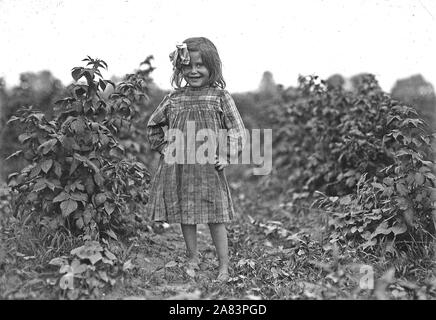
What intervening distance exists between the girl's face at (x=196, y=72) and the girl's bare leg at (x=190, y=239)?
1.00 m

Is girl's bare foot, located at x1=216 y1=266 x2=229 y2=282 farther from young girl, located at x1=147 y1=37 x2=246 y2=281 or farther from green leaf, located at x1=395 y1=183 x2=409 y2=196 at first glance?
green leaf, located at x1=395 y1=183 x2=409 y2=196

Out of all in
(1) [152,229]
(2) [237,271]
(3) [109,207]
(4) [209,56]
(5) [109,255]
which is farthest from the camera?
(1) [152,229]

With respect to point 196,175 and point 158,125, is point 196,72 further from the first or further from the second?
point 196,175

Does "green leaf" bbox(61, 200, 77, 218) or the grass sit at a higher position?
"green leaf" bbox(61, 200, 77, 218)

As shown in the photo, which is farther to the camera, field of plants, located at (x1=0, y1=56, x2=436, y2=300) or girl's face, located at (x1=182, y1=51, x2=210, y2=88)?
girl's face, located at (x1=182, y1=51, x2=210, y2=88)

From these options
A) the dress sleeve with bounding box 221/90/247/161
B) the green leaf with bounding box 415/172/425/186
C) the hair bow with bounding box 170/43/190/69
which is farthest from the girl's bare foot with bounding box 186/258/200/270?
the green leaf with bounding box 415/172/425/186

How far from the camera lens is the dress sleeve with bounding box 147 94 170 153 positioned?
11.3ft

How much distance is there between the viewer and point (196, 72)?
3.29 meters

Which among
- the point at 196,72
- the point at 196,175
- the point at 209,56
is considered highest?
the point at 209,56

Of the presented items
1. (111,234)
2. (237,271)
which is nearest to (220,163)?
(237,271)

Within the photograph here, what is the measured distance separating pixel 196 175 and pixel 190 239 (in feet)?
1.66

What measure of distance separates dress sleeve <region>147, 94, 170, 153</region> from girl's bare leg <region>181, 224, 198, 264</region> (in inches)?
23.1

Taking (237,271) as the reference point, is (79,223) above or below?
above
